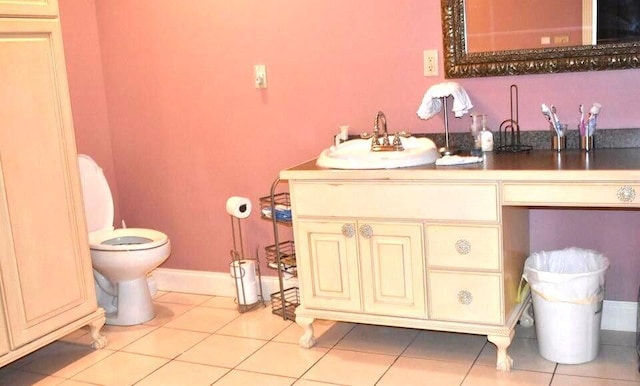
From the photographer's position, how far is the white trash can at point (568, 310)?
262 centimetres

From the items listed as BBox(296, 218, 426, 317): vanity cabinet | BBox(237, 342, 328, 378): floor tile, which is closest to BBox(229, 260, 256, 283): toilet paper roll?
BBox(237, 342, 328, 378): floor tile

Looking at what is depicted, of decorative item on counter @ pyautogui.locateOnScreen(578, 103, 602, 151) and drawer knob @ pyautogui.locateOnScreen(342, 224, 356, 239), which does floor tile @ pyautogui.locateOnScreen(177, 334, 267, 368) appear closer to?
drawer knob @ pyautogui.locateOnScreen(342, 224, 356, 239)

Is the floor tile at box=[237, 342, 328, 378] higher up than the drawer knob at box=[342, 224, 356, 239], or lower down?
lower down

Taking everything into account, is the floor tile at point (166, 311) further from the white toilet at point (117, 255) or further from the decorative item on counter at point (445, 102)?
the decorative item on counter at point (445, 102)

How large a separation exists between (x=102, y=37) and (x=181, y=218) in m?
1.05

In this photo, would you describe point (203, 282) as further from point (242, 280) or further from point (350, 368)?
point (350, 368)

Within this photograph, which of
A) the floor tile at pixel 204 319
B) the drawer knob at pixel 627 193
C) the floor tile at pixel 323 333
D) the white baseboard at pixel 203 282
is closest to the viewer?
the drawer knob at pixel 627 193

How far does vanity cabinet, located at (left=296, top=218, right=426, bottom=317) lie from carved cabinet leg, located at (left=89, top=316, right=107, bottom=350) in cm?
94

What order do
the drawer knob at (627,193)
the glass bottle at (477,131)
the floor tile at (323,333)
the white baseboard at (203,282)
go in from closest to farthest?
the drawer knob at (627,193) < the glass bottle at (477,131) < the floor tile at (323,333) < the white baseboard at (203,282)

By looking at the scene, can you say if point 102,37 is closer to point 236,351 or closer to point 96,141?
point 96,141

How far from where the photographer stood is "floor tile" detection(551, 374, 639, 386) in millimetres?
2514

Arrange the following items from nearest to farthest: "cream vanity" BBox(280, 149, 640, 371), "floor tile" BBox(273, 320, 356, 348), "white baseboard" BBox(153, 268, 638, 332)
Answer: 1. "cream vanity" BBox(280, 149, 640, 371)
2. "floor tile" BBox(273, 320, 356, 348)
3. "white baseboard" BBox(153, 268, 638, 332)

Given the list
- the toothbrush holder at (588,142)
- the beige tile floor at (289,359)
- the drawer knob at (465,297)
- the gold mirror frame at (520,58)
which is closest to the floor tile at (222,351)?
the beige tile floor at (289,359)

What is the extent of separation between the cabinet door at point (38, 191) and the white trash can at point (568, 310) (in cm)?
187
